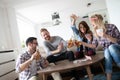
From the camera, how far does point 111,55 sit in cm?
209

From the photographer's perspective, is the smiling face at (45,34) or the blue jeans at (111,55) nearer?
the blue jeans at (111,55)

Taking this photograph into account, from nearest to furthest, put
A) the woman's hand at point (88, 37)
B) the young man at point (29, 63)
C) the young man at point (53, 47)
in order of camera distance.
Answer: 1. the young man at point (29, 63)
2. the woman's hand at point (88, 37)
3. the young man at point (53, 47)

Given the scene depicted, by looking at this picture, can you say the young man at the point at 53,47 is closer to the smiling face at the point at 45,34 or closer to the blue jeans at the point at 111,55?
the smiling face at the point at 45,34

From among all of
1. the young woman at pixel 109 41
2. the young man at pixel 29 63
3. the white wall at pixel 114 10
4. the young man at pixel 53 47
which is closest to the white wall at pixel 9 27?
the young man at pixel 53 47

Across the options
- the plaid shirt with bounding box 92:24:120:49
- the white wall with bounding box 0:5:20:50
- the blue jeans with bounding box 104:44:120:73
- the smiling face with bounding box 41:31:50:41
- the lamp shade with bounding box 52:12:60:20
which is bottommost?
the blue jeans with bounding box 104:44:120:73

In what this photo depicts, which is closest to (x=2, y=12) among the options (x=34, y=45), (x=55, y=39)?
(x=55, y=39)

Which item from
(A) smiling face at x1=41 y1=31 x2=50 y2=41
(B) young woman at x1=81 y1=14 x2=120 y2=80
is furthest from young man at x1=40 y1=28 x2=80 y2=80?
(B) young woman at x1=81 y1=14 x2=120 y2=80

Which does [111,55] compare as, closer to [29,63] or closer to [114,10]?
[29,63]

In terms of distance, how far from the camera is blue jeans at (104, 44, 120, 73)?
2018 mm

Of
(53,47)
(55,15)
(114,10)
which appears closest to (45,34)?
(53,47)

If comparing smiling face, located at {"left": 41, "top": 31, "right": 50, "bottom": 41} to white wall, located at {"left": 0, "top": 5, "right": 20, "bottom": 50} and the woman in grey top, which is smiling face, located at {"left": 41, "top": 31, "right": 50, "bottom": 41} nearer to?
the woman in grey top

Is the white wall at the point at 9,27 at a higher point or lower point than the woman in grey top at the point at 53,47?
higher

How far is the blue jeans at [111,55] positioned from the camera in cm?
202

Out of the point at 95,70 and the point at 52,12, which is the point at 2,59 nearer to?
the point at 95,70
